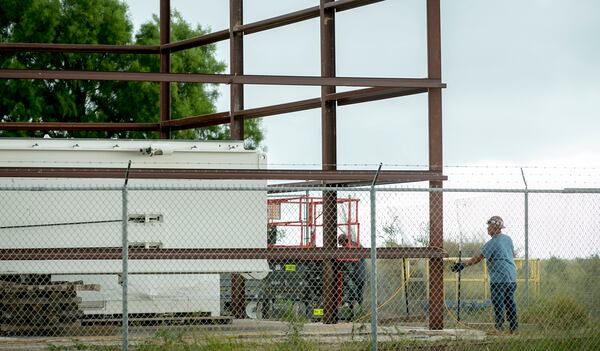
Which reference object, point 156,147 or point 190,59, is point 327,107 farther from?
point 190,59

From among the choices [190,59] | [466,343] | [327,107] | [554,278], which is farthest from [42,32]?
[466,343]

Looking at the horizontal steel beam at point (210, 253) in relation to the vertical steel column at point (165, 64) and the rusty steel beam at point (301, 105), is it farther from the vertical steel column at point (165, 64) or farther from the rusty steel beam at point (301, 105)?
the vertical steel column at point (165, 64)

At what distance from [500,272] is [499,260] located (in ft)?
0.66

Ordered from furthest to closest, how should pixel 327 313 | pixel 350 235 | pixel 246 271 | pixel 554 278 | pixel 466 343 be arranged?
pixel 554 278 < pixel 350 235 < pixel 327 313 < pixel 246 271 < pixel 466 343

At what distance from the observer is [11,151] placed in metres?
18.2

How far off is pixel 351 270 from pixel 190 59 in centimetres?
2479

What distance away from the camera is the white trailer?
59.6 ft

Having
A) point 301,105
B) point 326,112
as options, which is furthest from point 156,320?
point 301,105

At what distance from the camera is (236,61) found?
74.5 ft

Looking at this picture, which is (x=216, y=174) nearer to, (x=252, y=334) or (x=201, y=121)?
(x=252, y=334)

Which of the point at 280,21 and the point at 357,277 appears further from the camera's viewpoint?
the point at 357,277

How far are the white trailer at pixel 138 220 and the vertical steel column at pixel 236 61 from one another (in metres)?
3.42

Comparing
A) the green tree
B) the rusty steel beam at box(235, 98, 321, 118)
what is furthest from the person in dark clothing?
the green tree

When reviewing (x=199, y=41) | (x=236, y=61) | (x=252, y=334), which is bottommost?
(x=252, y=334)
